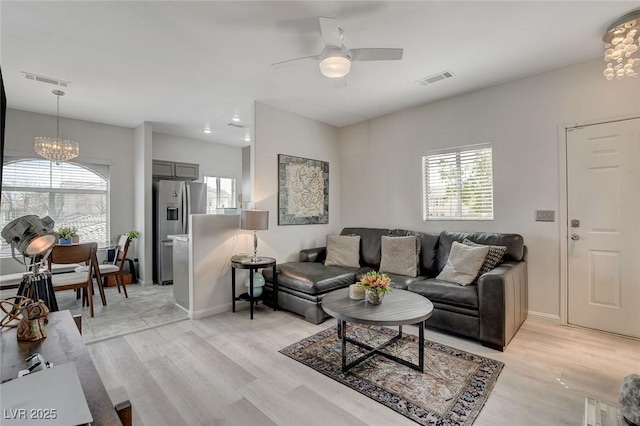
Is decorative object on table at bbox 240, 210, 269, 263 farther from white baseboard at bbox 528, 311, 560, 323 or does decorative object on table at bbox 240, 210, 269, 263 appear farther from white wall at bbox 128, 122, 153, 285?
white baseboard at bbox 528, 311, 560, 323

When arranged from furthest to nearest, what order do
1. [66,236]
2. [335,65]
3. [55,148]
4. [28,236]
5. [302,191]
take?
[302,191] < [66,236] < [55,148] < [335,65] < [28,236]

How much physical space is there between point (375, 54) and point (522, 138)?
220cm

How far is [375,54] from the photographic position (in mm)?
2330

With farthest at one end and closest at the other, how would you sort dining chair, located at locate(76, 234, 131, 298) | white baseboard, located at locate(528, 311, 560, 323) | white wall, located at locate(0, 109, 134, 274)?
white wall, located at locate(0, 109, 134, 274) < dining chair, located at locate(76, 234, 131, 298) < white baseboard, located at locate(528, 311, 560, 323)

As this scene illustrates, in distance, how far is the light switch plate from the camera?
318 cm

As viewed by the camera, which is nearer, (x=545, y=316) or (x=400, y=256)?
(x=545, y=316)

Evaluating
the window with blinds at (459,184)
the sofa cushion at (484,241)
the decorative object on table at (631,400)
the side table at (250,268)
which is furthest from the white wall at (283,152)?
the decorative object on table at (631,400)

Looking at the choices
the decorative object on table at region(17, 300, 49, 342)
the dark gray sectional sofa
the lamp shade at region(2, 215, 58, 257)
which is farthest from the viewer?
the dark gray sectional sofa

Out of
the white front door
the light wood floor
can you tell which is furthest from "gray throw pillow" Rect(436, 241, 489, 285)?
the white front door

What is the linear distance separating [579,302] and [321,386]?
2.88 meters

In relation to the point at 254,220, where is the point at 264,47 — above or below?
above

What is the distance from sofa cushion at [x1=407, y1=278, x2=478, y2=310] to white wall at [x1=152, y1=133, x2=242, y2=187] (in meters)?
4.96

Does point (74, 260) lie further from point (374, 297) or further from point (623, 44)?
point (623, 44)

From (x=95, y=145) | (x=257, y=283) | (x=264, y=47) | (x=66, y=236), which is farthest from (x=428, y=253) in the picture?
(x=95, y=145)
